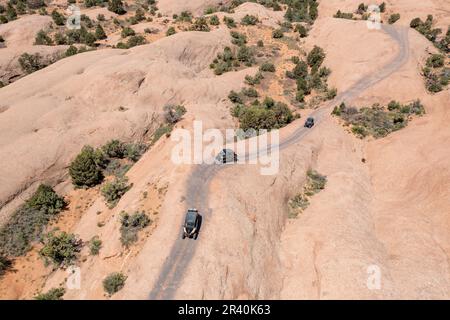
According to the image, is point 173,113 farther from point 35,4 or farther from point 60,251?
point 35,4

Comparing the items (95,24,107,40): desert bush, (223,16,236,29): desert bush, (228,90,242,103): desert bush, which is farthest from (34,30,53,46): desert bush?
(228,90,242,103): desert bush

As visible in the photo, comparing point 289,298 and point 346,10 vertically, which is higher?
point 346,10

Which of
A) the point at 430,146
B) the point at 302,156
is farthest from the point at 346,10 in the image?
the point at 302,156

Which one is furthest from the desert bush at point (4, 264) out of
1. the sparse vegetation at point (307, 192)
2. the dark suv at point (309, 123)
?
the dark suv at point (309, 123)

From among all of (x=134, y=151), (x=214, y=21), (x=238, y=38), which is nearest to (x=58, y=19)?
(x=214, y=21)

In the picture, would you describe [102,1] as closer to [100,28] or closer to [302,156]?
[100,28]
